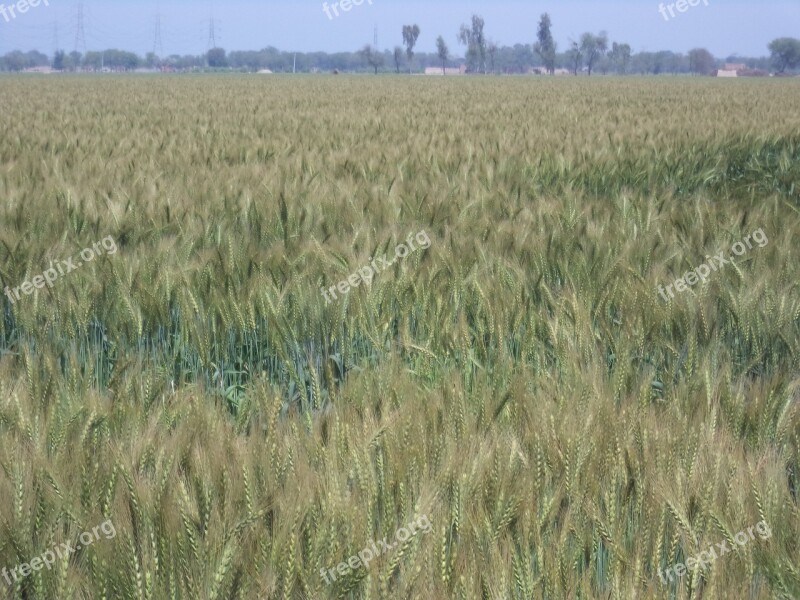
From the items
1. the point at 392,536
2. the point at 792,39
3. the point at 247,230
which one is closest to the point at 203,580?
the point at 392,536

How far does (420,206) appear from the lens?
4078 millimetres

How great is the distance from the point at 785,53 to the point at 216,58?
11064cm

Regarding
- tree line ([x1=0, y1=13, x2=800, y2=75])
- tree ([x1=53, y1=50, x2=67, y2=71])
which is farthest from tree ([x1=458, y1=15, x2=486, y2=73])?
tree ([x1=53, y1=50, x2=67, y2=71])

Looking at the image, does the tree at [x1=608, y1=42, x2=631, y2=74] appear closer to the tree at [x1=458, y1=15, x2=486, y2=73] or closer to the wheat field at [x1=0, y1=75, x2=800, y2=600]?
the tree at [x1=458, y1=15, x2=486, y2=73]

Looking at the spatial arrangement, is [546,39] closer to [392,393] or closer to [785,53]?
[785,53]

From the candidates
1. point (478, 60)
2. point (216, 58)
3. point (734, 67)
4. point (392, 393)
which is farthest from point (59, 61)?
point (392, 393)

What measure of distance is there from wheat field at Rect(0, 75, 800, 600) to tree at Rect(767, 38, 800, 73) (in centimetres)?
15584

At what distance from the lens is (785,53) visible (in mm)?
142250

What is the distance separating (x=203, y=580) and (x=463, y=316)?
140cm

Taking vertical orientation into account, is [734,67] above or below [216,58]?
below

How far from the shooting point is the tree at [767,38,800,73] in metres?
141

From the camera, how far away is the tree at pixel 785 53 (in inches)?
5566

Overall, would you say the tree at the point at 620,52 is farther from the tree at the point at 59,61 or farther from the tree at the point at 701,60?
the tree at the point at 59,61

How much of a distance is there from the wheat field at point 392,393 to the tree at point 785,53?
511 ft
